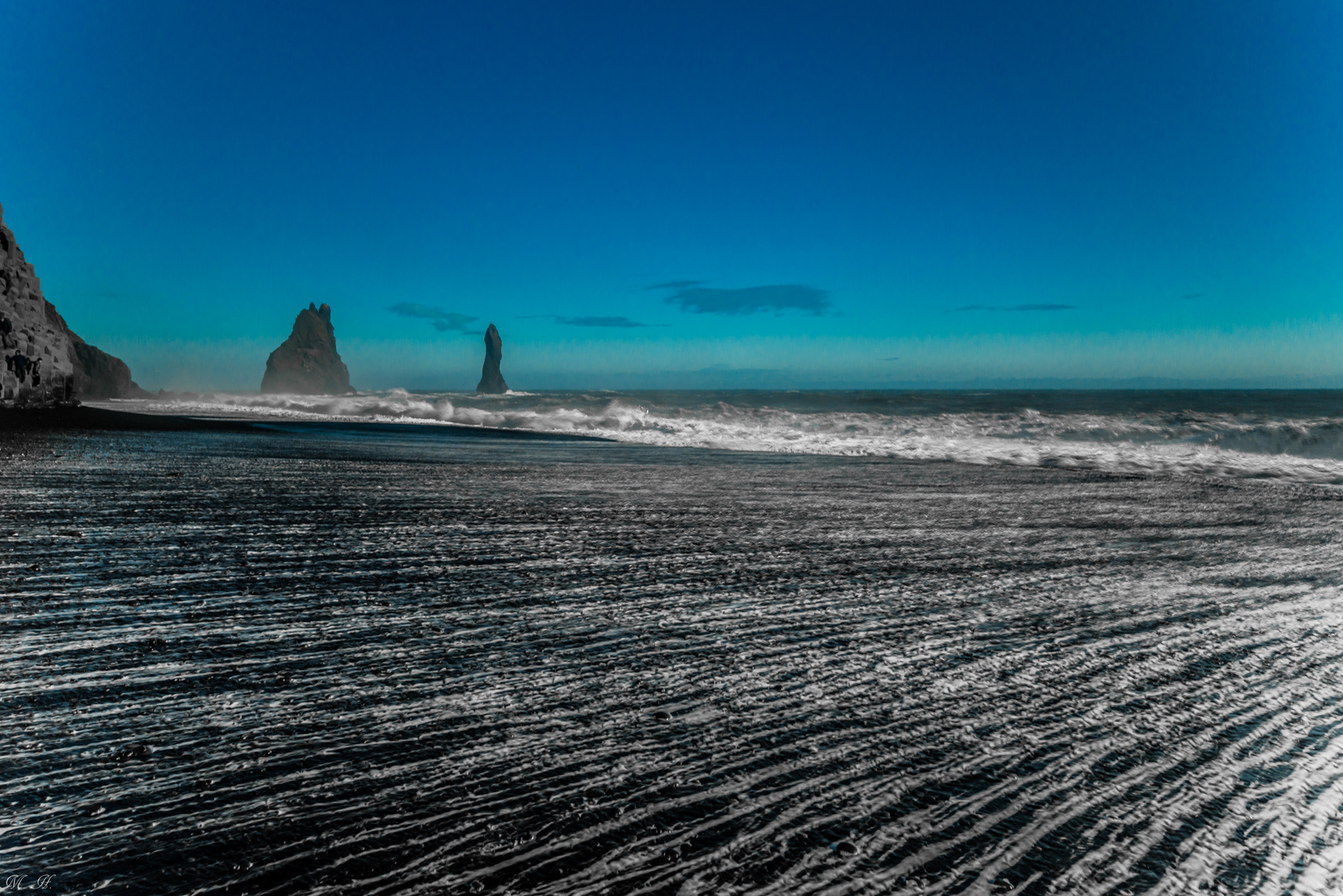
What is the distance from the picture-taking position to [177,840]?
4.25ft

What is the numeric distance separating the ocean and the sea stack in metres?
126

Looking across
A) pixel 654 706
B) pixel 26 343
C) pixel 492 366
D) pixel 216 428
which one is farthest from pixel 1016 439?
pixel 492 366

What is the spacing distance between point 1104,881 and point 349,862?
1.38m

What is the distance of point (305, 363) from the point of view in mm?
124375

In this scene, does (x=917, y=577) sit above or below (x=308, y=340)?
below

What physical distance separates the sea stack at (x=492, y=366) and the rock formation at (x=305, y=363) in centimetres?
2639

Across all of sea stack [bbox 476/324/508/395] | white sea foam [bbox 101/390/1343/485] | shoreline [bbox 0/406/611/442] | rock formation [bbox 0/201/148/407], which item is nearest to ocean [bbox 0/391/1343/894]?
white sea foam [bbox 101/390/1343/485]

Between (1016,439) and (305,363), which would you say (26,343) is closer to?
(1016,439)

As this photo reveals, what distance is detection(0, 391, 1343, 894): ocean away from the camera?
1.32 metres

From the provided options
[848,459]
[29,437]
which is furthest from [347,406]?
[848,459]

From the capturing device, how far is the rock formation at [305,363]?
12344cm

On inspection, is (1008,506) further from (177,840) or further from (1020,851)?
(177,840)

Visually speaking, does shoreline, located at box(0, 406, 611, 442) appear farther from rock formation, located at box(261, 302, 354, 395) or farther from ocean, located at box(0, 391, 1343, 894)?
rock formation, located at box(261, 302, 354, 395)

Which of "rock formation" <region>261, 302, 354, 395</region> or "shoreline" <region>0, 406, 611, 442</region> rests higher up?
"rock formation" <region>261, 302, 354, 395</region>
